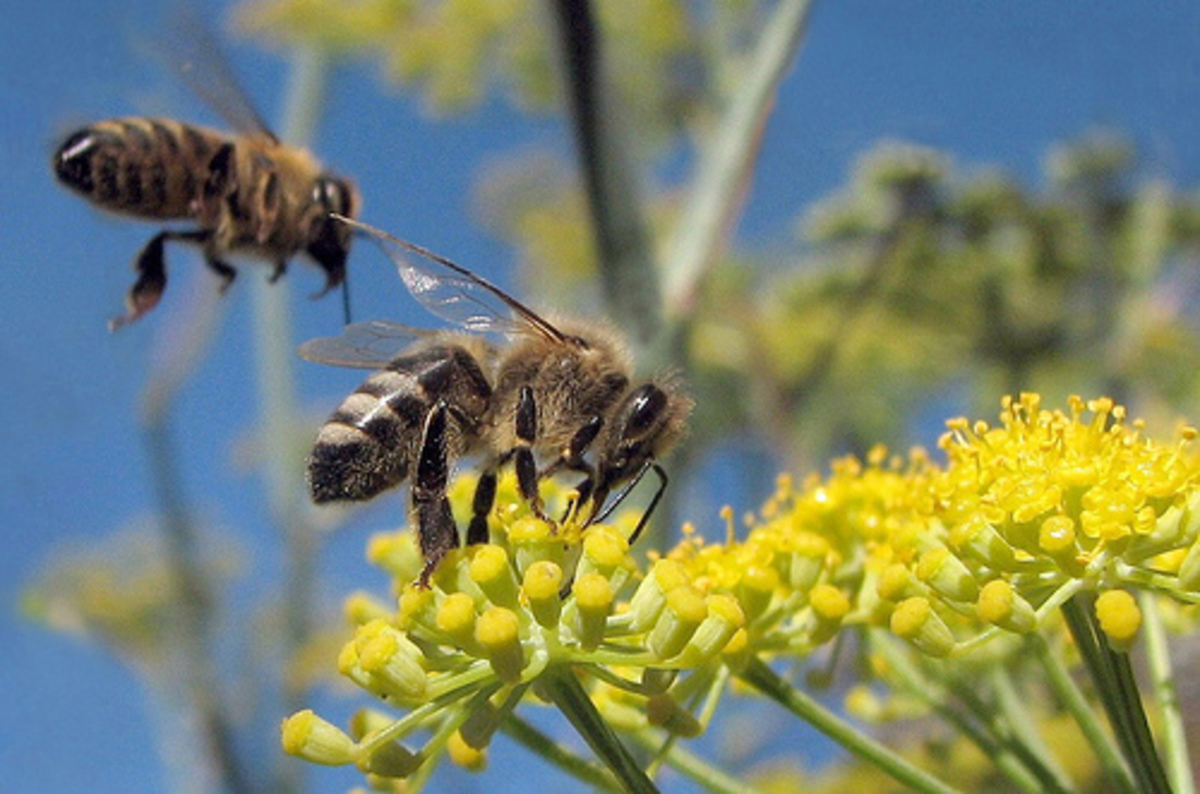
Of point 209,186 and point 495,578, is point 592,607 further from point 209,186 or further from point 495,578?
point 209,186

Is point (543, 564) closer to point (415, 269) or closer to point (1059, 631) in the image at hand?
point (415, 269)

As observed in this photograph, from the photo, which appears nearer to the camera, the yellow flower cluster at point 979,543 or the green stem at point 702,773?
the yellow flower cluster at point 979,543

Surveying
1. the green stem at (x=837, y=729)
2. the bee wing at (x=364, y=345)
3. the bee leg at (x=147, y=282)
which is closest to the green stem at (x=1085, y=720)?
the green stem at (x=837, y=729)

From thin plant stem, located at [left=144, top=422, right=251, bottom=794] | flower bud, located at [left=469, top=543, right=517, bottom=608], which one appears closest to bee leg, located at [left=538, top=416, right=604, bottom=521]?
flower bud, located at [left=469, top=543, right=517, bottom=608]

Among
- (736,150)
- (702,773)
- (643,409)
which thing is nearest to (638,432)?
(643,409)

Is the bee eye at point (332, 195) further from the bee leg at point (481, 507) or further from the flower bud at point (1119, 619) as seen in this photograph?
the flower bud at point (1119, 619)

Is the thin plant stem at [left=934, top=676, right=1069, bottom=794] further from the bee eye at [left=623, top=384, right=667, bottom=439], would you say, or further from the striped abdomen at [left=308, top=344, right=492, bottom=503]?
the striped abdomen at [left=308, top=344, right=492, bottom=503]
